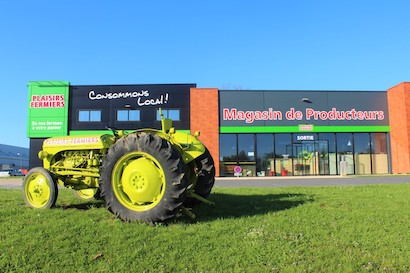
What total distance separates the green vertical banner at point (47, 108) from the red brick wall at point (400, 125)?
25.3 metres

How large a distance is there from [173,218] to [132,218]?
64cm

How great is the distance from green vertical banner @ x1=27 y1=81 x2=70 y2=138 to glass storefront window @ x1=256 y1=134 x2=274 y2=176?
14932 millimetres

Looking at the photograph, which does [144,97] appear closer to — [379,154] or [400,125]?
[379,154]

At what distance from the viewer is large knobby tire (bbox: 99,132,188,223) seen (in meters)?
5.38

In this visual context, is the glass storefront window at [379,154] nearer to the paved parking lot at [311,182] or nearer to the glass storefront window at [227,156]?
the paved parking lot at [311,182]

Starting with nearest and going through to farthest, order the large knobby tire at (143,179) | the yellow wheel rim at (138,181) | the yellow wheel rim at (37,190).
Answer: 1. the large knobby tire at (143,179)
2. the yellow wheel rim at (138,181)
3. the yellow wheel rim at (37,190)

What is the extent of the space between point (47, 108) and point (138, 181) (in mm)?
25711

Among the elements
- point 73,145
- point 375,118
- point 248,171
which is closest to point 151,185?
point 73,145

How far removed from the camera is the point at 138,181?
222 inches

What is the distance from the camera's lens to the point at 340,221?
18.7ft

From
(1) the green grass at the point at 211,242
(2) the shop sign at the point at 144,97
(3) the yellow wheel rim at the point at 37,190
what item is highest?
(2) the shop sign at the point at 144,97

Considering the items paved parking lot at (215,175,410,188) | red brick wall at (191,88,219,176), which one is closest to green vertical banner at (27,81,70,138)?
red brick wall at (191,88,219,176)

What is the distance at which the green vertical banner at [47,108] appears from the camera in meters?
28.3

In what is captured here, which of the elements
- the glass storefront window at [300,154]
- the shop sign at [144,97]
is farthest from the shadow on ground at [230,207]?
the shop sign at [144,97]
